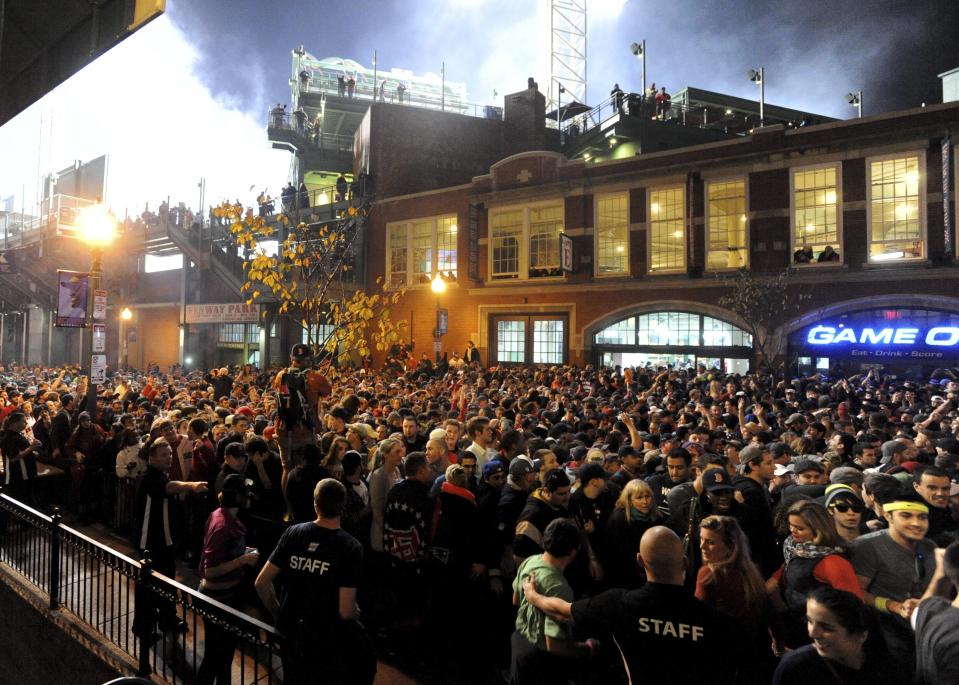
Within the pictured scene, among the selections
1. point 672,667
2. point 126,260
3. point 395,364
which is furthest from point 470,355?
point 126,260

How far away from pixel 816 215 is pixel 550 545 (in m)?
20.7

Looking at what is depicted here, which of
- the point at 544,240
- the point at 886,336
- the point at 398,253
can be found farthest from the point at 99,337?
the point at 886,336

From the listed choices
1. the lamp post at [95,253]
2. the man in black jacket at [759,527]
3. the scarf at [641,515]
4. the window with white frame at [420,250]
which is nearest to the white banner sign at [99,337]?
the lamp post at [95,253]

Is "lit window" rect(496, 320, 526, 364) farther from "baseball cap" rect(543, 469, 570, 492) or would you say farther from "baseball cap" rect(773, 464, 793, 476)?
"baseball cap" rect(543, 469, 570, 492)

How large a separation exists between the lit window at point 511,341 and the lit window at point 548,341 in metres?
0.60

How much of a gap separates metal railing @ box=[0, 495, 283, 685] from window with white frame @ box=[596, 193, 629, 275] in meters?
20.7

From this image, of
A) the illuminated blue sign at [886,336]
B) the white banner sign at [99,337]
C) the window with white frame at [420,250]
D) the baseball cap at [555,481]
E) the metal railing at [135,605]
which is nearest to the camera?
the metal railing at [135,605]

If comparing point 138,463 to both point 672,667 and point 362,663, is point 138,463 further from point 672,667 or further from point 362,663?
point 672,667

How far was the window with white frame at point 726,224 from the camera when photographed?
70.2ft

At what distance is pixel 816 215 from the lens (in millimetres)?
20062

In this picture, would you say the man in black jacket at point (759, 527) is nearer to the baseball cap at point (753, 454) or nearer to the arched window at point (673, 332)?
the baseball cap at point (753, 454)

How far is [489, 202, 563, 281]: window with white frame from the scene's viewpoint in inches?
998

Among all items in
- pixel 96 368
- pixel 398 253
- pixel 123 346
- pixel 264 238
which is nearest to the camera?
pixel 96 368

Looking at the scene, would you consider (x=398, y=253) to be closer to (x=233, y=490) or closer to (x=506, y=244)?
(x=506, y=244)
